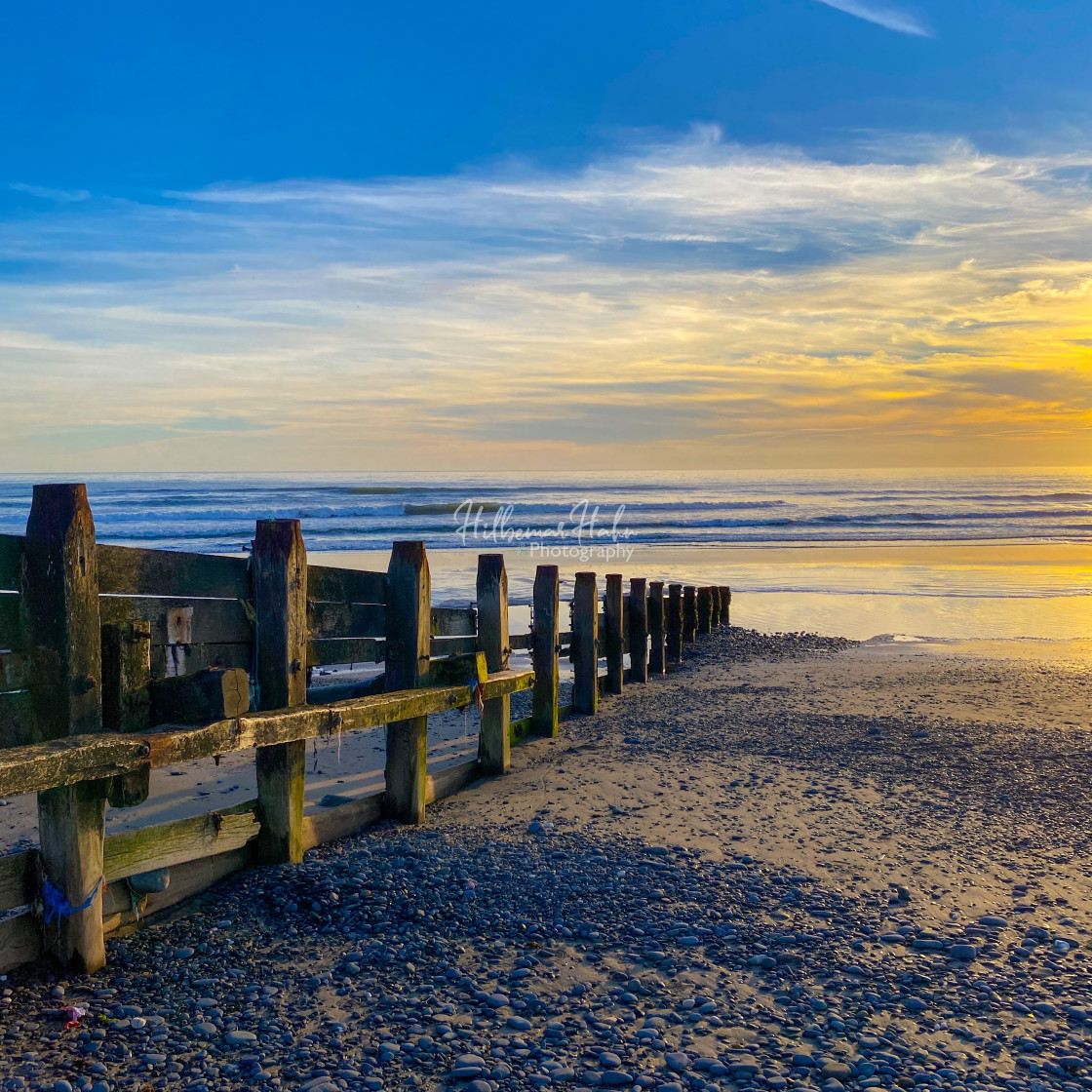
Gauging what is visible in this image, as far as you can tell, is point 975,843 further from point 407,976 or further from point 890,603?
point 890,603

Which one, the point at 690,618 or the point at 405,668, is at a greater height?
the point at 405,668

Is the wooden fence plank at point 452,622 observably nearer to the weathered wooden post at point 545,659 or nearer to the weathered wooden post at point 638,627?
the weathered wooden post at point 545,659

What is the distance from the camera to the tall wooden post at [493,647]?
7660 millimetres

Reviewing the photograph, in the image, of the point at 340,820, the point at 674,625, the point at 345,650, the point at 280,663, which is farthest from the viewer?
the point at 674,625

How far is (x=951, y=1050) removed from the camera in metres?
3.82

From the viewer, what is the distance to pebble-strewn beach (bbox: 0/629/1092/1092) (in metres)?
3.71

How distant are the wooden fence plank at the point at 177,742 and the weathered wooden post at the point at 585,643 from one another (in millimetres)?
4046

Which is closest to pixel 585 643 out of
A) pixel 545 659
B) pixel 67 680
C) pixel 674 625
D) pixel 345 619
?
pixel 545 659

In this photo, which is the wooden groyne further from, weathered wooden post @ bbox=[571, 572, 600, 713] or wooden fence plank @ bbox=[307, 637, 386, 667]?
weathered wooden post @ bbox=[571, 572, 600, 713]

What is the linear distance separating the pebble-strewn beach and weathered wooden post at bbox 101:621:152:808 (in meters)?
0.85

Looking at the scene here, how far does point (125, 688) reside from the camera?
4398mm

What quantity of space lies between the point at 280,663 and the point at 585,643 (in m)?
5.42

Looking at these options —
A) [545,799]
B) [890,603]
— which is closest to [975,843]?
[545,799]

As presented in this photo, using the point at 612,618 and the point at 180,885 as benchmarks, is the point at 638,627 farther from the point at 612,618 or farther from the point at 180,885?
the point at 180,885
